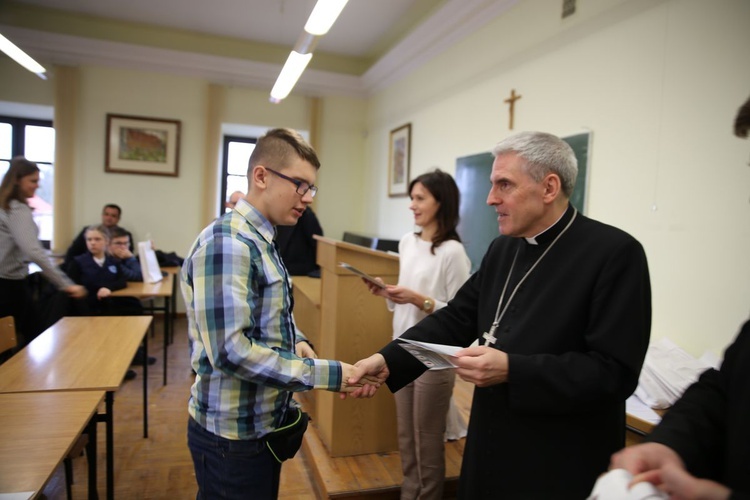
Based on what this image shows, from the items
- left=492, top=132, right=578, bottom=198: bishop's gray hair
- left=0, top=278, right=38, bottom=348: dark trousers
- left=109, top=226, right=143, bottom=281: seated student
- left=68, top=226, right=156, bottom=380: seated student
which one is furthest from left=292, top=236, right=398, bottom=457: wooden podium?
left=109, top=226, right=143, bottom=281: seated student

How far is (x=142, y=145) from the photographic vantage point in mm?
6793

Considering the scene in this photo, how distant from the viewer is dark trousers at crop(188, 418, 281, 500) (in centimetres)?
140

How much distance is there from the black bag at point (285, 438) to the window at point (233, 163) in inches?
265

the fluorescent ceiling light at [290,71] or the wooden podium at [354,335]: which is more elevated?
the fluorescent ceiling light at [290,71]

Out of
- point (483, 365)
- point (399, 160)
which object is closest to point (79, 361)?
point (483, 365)

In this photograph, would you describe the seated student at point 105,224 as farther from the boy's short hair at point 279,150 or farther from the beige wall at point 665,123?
the boy's short hair at point 279,150

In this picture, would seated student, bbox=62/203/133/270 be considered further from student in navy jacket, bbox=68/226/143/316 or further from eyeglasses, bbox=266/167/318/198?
eyeglasses, bbox=266/167/318/198

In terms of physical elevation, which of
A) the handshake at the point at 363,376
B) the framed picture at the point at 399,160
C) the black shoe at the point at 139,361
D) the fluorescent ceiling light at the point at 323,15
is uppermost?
the fluorescent ceiling light at the point at 323,15

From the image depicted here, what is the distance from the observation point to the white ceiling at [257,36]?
5.63 meters

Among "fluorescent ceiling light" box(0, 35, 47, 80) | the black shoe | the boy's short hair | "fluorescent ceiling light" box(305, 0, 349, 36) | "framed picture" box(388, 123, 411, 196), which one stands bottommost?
the black shoe

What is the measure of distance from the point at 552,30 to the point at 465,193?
1543 millimetres

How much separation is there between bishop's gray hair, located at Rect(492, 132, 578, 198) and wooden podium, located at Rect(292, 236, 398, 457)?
1.33m

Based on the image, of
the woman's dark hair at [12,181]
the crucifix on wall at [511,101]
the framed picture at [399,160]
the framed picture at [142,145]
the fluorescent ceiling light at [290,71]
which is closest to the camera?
the woman's dark hair at [12,181]

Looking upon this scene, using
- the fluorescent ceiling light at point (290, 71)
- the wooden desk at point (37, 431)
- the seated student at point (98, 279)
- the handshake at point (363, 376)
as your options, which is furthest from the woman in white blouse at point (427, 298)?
the seated student at point (98, 279)
